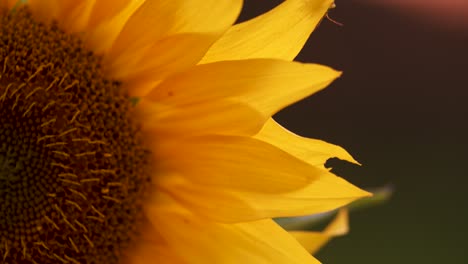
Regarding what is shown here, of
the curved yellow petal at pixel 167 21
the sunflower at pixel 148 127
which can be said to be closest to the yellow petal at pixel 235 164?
the sunflower at pixel 148 127

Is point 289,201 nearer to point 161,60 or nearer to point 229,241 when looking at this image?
point 229,241

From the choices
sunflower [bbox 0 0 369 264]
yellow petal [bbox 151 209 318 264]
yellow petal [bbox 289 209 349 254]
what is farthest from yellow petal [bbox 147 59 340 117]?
yellow petal [bbox 289 209 349 254]

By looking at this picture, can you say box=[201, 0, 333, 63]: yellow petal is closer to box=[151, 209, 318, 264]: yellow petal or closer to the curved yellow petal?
the curved yellow petal

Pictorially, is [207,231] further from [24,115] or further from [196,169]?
[24,115]

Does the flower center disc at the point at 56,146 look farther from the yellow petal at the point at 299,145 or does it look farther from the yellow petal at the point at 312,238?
the yellow petal at the point at 312,238

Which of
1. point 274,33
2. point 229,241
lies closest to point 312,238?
point 229,241

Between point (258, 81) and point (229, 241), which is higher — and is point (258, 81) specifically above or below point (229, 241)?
above

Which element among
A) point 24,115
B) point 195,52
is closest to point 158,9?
point 195,52
